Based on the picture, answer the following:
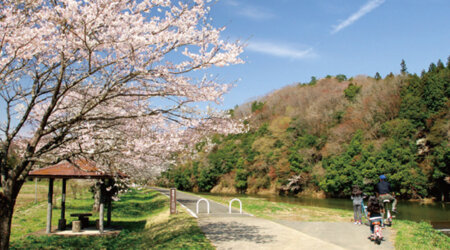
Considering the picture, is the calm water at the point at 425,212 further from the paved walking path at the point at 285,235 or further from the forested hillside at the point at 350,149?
the paved walking path at the point at 285,235


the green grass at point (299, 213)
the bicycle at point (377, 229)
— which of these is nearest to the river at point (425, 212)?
the green grass at point (299, 213)

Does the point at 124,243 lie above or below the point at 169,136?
below

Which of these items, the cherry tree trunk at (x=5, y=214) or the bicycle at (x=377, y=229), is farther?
the bicycle at (x=377, y=229)

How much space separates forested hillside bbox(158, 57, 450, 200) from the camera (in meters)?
32.9

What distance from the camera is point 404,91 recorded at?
41.2 metres

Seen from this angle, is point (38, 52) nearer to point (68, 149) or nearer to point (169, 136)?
point (68, 149)

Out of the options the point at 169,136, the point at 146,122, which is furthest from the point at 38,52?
the point at 169,136

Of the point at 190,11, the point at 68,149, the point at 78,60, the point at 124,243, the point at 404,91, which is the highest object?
the point at 404,91

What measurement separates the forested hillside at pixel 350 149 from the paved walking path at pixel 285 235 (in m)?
6.22

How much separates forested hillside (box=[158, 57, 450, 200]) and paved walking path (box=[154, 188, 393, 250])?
6.22 meters

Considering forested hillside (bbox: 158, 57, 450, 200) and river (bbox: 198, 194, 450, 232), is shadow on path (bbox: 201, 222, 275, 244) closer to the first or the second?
forested hillside (bbox: 158, 57, 450, 200)

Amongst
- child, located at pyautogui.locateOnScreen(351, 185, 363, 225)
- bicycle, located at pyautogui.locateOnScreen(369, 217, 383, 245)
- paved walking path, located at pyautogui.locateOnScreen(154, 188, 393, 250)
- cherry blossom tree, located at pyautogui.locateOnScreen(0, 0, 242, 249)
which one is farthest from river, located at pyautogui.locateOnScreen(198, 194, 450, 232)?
cherry blossom tree, located at pyautogui.locateOnScreen(0, 0, 242, 249)

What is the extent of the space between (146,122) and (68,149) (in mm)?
1822

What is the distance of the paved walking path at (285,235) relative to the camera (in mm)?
8055
